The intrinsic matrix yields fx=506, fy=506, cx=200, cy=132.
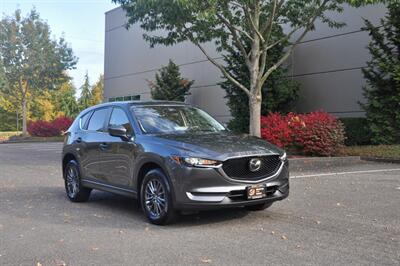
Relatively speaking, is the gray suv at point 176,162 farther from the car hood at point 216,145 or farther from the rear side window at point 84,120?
the rear side window at point 84,120

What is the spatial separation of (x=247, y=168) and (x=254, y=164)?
0.10 metres

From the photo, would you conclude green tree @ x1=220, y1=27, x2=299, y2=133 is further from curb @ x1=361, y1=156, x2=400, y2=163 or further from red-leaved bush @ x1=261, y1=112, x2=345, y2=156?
curb @ x1=361, y1=156, x2=400, y2=163

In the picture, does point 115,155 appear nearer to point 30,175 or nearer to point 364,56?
point 30,175

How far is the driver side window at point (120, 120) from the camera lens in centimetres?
746

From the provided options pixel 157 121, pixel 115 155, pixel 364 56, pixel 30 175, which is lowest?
pixel 30 175

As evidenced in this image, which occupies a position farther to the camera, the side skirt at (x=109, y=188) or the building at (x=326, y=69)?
the building at (x=326, y=69)

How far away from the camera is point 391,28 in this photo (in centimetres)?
1662

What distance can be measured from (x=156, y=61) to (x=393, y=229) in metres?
26.8

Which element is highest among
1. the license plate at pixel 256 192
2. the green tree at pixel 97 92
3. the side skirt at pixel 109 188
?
the green tree at pixel 97 92

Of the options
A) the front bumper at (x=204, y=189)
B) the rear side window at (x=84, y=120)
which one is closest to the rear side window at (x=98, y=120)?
the rear side window at (x=84, y=120)

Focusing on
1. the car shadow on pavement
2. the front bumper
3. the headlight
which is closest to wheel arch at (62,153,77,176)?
the car shadow on pavement

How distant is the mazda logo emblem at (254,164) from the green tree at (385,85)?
35.6 feet

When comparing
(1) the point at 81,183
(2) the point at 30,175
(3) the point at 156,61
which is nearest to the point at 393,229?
(1) the point at 81,183

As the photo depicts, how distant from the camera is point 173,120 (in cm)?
761
